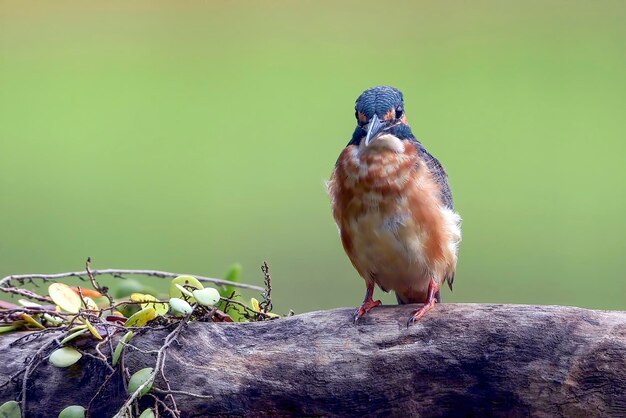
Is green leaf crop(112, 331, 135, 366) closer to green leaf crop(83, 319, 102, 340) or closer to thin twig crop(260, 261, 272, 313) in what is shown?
green leaf crop(83, 319, 102, 340)

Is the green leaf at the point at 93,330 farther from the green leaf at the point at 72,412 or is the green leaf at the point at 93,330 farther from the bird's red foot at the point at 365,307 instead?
the bird's red foot at the point at 365,307

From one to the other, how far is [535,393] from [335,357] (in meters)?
0.30

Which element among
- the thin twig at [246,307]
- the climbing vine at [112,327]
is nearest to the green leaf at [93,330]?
the climbing vine at [112,327]

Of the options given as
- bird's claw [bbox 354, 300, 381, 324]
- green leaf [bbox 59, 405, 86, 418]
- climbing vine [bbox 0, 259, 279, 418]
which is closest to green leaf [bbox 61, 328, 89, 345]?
climbing vine [bbox 0, 259, 279, 418]

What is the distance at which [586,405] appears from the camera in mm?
1209

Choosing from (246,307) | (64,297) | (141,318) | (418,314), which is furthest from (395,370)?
(64,297)

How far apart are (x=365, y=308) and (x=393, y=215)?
18 cm

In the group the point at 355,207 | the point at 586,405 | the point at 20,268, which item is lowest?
the point at 20,268

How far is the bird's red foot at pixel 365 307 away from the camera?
53.9 inches

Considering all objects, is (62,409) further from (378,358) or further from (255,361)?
(378,358)

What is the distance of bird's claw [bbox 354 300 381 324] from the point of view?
137 cm

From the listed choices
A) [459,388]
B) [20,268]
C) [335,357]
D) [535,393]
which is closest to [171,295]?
[335,357]

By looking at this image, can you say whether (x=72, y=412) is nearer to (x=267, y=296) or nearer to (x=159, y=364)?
(x=159, y=364)

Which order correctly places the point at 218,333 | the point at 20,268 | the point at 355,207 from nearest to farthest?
the point at 218,333 < the point at 355,207 < the point at 20,268
